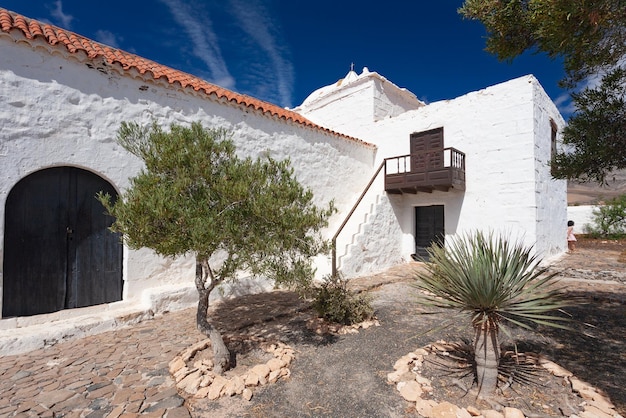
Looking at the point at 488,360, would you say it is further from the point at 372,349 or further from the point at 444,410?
the point at 372,349

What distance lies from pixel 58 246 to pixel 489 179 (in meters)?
10.2

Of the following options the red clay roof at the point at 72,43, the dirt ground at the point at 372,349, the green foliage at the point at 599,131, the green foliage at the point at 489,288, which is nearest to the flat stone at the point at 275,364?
the dirt ground at the point at 372,349

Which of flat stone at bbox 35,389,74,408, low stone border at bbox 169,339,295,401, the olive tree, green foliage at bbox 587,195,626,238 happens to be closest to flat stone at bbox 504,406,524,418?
low stone border at bbox 169,339,295,401

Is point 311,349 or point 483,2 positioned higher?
point 483,2

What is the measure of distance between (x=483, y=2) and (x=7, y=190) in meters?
6.58

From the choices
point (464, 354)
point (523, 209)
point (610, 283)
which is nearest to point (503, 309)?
point (464, 354)

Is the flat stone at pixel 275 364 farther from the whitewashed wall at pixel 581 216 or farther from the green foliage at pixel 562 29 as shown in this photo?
the whitewashed wall at pixel 581 216

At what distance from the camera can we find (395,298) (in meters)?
6.06

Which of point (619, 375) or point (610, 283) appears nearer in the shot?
point (619, 375)

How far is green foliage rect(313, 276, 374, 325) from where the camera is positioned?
14.9 feet

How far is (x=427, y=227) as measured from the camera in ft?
33.7

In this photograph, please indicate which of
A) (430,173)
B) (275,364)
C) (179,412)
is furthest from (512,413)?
(430,173)

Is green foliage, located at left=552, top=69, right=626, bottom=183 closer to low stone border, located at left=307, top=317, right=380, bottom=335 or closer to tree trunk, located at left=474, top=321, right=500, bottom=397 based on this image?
tree trunk, located at left=474, top=321, right=500, bottom=397

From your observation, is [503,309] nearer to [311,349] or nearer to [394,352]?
[394,352]
